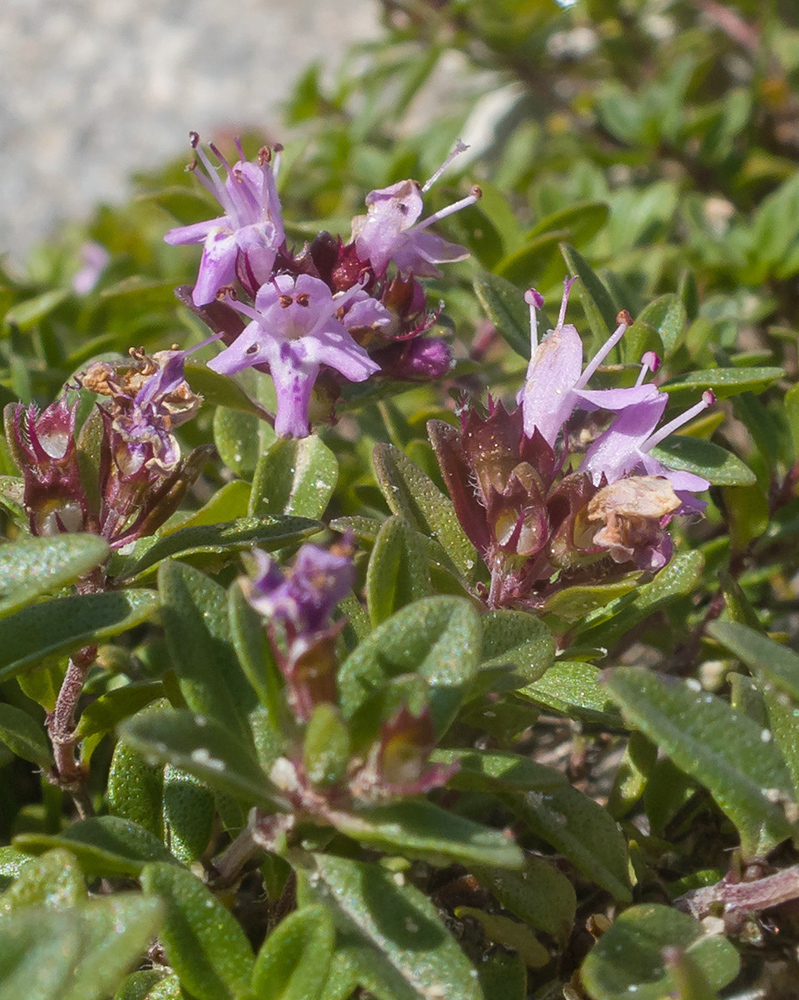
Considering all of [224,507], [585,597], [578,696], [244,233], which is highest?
[244,233]

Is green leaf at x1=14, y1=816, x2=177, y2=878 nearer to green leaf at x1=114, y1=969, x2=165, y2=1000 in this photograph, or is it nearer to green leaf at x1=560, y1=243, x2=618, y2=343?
green leaf at x1=114, y1=969, x2=165, y2=1000

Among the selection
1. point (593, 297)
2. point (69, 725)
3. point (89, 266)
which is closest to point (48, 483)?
point (69, 725)

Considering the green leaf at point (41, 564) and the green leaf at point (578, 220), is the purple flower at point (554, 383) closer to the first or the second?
the green leaf at point (41, 564)

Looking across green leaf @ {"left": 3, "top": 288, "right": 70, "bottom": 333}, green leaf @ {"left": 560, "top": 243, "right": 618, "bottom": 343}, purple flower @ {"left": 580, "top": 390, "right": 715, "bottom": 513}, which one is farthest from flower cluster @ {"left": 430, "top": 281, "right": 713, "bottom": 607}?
green leaf @ {"left": 3, "top": 288, "right": 70, "bottom": 333}

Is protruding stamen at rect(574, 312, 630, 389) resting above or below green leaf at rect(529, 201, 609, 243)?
above

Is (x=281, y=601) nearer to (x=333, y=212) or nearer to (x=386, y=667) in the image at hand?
(x=386, y=667)

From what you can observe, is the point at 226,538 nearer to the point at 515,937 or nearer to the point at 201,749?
the point at 201,749
